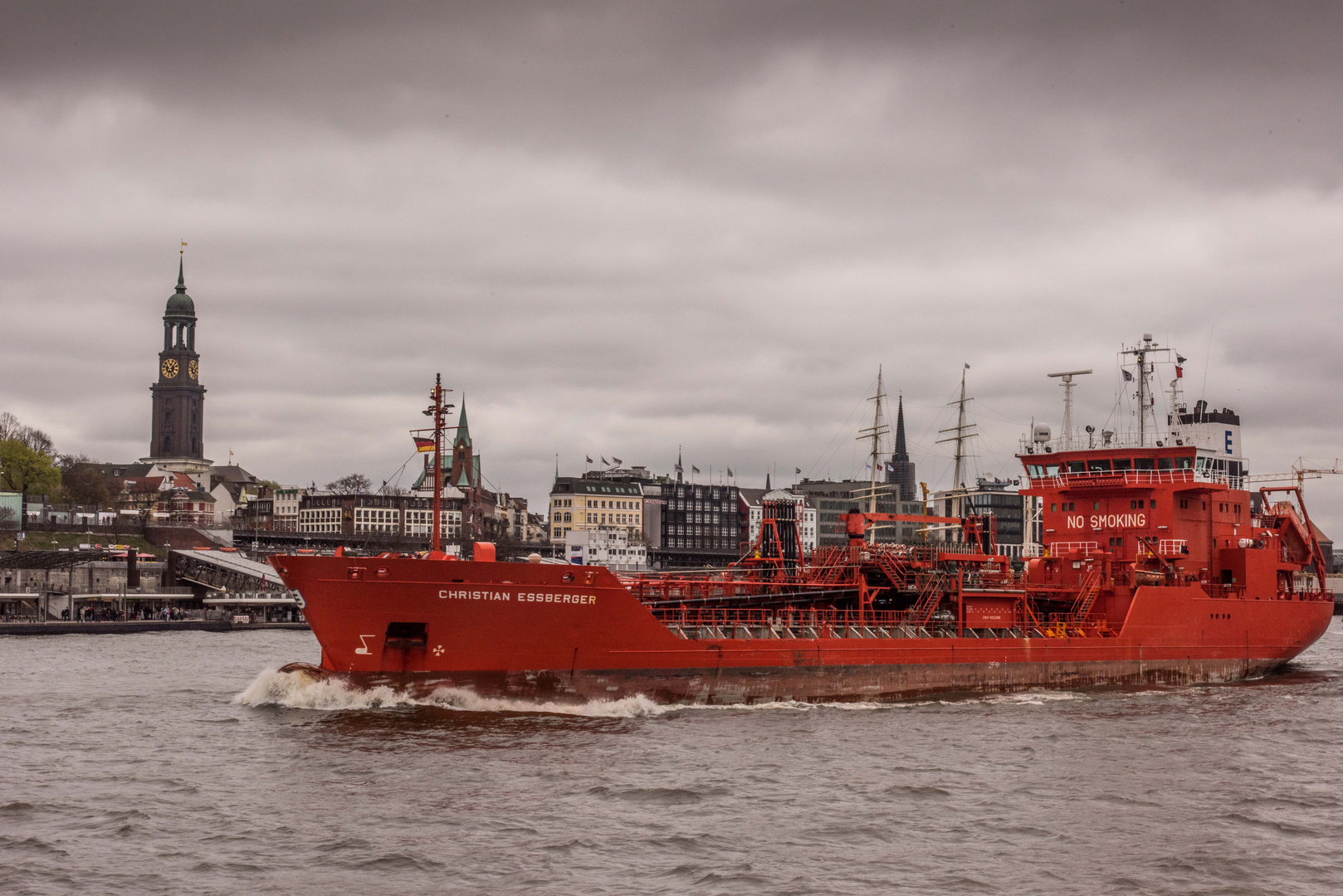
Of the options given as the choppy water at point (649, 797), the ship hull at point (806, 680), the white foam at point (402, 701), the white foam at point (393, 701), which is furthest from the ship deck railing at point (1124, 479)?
the white foam at point (393, 701)

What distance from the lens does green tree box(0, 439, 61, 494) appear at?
126 m

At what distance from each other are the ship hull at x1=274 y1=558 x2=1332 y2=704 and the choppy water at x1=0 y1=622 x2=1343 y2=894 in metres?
0.83

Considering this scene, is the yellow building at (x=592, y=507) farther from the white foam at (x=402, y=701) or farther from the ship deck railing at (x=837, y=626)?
the white foam at (x=402, y=701)

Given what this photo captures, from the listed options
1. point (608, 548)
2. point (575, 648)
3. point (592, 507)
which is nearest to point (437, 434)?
point (575, 648)

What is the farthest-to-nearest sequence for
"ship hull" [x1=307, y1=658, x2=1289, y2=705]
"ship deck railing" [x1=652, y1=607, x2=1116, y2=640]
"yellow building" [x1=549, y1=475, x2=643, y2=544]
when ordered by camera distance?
1. "yellow building" [x1=549, y1=475, x2=643, y2=544]
2. "ship deck railing" [x1=652, y1=607, x2=1116, y2=640]
3. "ship hull" [x1=307, y1=658, x2=1289, y2=705]

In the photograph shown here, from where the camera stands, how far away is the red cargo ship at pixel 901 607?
30188 mm

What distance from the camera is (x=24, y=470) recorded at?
418 feet

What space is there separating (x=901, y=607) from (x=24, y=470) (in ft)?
372

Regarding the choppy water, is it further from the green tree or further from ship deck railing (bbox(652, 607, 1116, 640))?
the green tree

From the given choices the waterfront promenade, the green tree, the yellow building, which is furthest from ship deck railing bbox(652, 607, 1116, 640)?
the yellow building

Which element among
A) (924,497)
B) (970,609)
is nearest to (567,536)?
(924,497)

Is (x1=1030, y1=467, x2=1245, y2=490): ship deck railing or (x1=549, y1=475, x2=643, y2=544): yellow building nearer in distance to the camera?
(x1=1030, y1=467, x2=1245, y2=490): ship deck railing

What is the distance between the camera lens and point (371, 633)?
2992cm

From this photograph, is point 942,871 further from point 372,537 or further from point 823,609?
point 372,537
